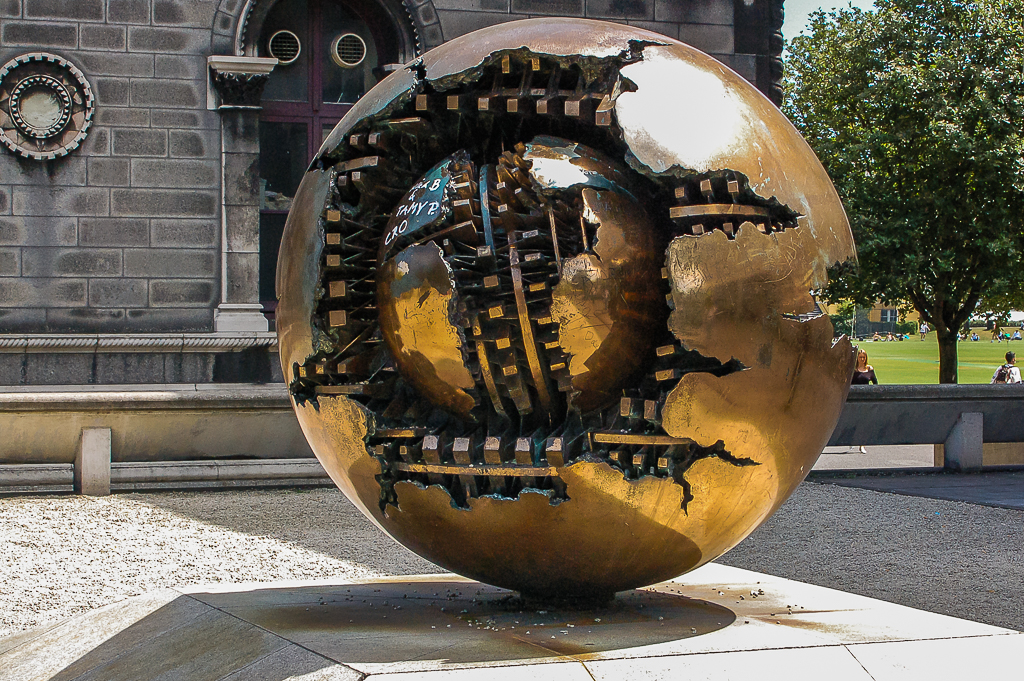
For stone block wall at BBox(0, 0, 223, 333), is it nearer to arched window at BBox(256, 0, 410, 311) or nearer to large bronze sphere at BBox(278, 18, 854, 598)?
arched window at BBox(256, 0, 410, 311)

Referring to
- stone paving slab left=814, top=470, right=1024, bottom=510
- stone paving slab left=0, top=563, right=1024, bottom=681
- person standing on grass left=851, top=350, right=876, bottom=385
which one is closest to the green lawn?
person standing on grass left=851, top=350, right=876, bottom=385

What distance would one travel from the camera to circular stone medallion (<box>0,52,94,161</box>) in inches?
406

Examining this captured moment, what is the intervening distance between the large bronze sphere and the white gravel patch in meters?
2.05

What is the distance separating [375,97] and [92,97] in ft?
26.5

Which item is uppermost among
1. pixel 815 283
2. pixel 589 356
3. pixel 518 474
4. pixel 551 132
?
pixel 551 132

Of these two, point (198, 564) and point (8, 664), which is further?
point (198, 564)

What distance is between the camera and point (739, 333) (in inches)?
118

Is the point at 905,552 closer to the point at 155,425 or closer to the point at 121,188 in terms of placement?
the point at 155,425

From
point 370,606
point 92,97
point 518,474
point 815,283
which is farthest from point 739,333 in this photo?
point 92,97

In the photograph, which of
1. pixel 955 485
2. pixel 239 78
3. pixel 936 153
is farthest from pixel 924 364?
pixel 239 78

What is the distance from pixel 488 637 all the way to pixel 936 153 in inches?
728

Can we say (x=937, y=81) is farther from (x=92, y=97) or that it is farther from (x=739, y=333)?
(x=739, y=333)

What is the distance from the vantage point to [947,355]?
70.8ft

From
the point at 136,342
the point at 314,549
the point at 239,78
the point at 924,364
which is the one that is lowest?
the point at 924,364
